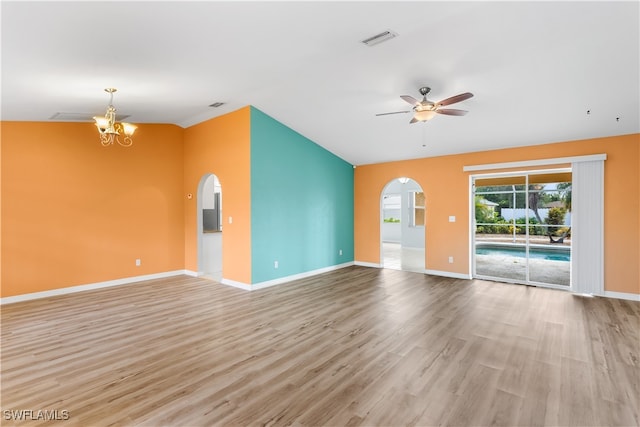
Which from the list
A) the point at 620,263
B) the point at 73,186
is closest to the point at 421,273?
the point at 620,263

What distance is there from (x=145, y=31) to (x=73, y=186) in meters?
4.05

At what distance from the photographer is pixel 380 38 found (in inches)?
123

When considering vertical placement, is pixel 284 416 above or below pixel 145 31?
below

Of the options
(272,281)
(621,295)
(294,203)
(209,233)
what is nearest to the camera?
(621,295)

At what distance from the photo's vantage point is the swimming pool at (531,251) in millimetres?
5771

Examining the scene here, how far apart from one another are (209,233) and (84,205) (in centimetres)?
239

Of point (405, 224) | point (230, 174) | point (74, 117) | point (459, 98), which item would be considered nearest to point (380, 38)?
point (459, 98)

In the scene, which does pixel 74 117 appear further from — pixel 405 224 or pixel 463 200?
pixel 405 224

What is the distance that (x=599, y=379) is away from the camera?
2.57 meters

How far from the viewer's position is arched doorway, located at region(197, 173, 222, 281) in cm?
652

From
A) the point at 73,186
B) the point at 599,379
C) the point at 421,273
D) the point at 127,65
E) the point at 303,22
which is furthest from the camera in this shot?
the point at 421,273

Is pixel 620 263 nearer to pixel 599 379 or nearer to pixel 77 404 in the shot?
pixel 599 379

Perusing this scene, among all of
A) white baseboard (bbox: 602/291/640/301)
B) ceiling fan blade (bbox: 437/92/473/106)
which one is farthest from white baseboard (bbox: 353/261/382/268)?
ceiling fan blade (bbox: 437/92/473/106)

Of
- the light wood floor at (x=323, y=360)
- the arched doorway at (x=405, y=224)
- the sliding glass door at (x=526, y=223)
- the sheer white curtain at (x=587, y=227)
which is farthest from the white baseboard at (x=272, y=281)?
the sheer white curtain at (x=587, y=227)
